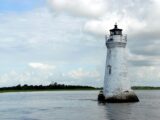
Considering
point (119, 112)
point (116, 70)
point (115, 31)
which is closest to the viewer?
point (119, 112)

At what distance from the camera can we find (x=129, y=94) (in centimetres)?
5044

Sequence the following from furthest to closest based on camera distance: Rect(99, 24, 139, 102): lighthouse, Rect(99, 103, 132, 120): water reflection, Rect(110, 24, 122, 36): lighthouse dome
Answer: Rect(110, 24, 122, 36): lighthouse dome → Rect(99, 24, 139, 102): lighthouse → Rect(99, 103, 132, 120): water reflection

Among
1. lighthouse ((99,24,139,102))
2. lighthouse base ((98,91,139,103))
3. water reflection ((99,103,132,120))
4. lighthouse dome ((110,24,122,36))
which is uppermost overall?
lighthouse dome ((110,24,122,36))

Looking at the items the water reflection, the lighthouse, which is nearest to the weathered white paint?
the lighthouse

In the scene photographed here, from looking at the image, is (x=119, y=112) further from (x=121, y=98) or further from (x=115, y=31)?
(x=115, y=31)

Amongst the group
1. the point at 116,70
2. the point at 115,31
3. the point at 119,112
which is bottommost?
the point at 119,112

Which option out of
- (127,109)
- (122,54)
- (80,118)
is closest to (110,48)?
(122,54)

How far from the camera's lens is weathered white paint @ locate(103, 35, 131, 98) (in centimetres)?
4872

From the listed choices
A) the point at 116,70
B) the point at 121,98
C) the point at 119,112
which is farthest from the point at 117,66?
the point at 119,112

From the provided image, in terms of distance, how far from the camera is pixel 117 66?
160 feet

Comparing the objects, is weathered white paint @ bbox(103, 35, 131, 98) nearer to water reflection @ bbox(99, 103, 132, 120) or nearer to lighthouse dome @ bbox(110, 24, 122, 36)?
lighthouse dome @ bbox(110, 24, 122, 36)

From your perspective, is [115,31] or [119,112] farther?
[115,31]

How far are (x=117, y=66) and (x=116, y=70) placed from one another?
52cm

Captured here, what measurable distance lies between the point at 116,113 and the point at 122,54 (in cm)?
1043
